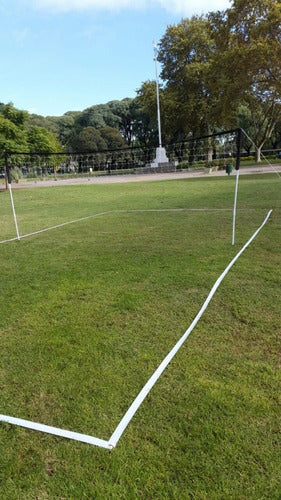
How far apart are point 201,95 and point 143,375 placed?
3783 cm

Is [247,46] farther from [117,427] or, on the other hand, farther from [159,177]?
[117,427]

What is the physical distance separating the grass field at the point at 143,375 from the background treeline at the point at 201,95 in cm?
1980

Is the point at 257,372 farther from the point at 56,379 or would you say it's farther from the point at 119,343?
the point at 56,379

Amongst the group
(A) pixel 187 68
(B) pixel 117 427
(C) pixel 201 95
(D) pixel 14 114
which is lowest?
(B) pixel 117 427

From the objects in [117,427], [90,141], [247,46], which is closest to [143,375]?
[117,427]

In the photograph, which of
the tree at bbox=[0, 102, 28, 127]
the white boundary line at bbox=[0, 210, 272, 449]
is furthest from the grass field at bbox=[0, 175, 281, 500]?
the tree at bbox=[0, 102, 28, 127]

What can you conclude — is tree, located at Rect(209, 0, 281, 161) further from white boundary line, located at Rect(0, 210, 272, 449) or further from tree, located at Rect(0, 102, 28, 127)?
white boundary line, located at Rect(0, 210, 272, 449)

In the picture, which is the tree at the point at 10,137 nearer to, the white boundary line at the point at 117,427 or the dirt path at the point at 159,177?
the dirt path at the point at 159,177

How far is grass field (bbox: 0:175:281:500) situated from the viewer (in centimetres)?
165

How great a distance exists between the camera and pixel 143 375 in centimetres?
239

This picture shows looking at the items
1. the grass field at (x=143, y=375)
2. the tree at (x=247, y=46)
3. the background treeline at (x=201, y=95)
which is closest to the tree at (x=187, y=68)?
the background treeline at (x=201, y=95)

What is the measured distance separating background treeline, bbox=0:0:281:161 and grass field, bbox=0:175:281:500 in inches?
780

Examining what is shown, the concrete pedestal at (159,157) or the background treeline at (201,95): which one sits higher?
the background treeline at (201,95)

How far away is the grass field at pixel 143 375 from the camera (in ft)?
5.43
